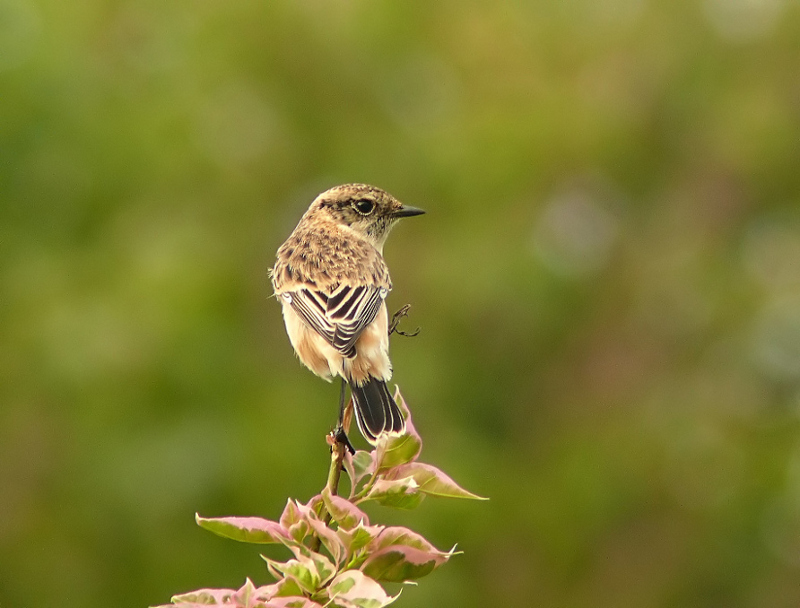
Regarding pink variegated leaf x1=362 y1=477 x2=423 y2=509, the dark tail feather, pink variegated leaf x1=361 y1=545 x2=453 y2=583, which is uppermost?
the dark tail feather

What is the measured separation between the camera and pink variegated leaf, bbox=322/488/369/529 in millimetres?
2080

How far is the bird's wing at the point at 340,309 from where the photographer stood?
13.2ft

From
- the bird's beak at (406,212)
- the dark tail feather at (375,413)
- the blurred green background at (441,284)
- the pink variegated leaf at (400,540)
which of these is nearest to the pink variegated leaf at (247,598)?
the pink variegated leaf at (400,540)

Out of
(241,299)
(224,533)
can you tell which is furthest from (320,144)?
(224,533)

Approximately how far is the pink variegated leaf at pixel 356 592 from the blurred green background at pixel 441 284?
4.16 meters

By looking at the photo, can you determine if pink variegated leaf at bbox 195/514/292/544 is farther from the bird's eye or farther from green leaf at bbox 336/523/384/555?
the bird's eye

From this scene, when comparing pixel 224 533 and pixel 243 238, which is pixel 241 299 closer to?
pixel 243 238

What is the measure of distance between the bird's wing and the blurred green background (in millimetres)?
1978

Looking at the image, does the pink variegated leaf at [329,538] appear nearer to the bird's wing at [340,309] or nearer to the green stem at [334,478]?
the green stem at [334,478]

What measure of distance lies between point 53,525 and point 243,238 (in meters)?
2.14

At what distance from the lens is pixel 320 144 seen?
7.79m

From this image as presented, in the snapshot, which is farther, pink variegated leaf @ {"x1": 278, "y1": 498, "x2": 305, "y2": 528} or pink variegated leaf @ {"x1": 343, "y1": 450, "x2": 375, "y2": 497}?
pink variegated leaf @ {"x1": 343, "y1": 450, "x2": 375, "y2": 497}

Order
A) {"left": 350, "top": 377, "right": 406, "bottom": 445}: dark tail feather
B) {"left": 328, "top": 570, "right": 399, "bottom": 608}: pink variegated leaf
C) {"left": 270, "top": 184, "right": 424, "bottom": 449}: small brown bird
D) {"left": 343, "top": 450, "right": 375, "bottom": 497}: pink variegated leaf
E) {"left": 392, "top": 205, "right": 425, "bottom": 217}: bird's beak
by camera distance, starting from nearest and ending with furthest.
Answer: {"left": 328, "top": 570, "right": 399, "bottom": 608}: pink variegated leaf, {"left": 343, "top": 450, "right": 375, "bottom": 497}: pink variegated leaf, {"left": 350, "top": 377, "right": 406, "bottom": 445}: dark tail feather, {"left": 270, "top": 184, "right": 424, "bottom": 449}: small brown bird, {"left": 392, "top": 205, "right": 425, "bottom": 217}: bird's beak

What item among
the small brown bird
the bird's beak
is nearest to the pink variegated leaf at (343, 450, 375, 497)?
the small brown bird
